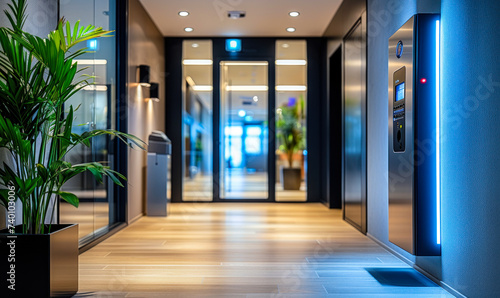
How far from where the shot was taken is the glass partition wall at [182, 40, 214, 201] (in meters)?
7.81

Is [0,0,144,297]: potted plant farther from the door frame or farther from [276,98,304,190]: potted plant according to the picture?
[276,98,304,190]: potted plant

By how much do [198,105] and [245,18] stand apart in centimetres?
186

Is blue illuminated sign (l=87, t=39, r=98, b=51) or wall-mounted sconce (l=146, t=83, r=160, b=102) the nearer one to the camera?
blue illuminated sign (l=87, t=39, r=98, b=51)

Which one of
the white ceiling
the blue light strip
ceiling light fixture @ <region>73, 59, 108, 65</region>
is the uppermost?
the white ceiling

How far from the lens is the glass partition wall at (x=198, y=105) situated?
781 centimetres

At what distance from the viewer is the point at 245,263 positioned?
138 inches

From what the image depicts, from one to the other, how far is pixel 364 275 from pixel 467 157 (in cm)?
110

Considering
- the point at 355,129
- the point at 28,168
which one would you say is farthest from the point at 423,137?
the point at 355,129

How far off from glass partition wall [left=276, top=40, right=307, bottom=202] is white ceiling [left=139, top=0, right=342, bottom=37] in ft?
1.11

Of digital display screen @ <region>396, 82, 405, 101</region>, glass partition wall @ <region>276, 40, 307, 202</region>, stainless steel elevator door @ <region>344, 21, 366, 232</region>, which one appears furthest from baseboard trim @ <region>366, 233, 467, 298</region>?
glass partition wall @ <region>276, 40, 307, 202</region>

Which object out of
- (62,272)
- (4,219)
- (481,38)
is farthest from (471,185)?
(4,219)

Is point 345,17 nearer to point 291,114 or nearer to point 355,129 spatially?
point 355,129

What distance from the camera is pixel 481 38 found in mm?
2369

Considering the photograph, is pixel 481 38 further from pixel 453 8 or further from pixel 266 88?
pixel 266 88
